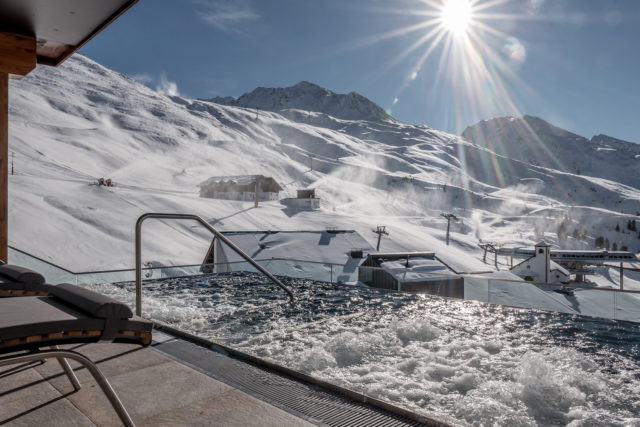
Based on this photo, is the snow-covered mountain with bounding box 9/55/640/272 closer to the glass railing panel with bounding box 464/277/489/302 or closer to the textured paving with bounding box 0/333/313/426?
the glass railing panel with bounding box 464/277/489/302

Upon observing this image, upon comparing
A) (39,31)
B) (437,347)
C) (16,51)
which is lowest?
(437,347)

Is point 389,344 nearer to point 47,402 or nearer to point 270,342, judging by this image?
point 270,342

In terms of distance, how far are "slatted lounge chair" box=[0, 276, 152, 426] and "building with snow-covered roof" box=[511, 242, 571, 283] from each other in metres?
33.1

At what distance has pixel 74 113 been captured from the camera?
72500 mm

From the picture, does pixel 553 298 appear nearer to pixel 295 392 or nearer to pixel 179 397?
pixel 295 392

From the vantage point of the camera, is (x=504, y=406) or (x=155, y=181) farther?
(x=155, y=181)

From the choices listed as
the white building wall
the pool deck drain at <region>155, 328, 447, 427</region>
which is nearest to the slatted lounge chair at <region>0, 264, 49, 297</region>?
the pool deck drain at <region>155, 328, 447, 427</region>

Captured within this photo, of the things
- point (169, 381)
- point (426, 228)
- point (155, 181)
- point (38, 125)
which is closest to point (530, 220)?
point (426, 228)

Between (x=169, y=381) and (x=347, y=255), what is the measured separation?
1859 centimetres

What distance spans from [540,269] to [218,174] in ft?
146

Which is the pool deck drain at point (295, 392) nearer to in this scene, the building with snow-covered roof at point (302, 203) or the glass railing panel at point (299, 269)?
the glass railing panel at point (299, 269)

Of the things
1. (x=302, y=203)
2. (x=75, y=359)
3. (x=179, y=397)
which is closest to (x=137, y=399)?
(x=179, y=397)

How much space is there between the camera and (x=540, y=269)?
32.2m

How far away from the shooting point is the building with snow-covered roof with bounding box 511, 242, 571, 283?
31.3 m
